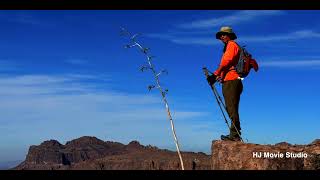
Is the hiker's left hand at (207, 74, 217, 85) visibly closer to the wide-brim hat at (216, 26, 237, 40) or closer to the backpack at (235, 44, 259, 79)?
the backpack at (235, 44, 259, 79)

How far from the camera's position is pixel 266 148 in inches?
550

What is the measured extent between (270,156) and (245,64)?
230 cm

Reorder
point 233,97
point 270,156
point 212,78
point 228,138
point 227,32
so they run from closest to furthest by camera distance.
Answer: point 227,32 < point 270,156 < point 233,97 < point 212,78 < point 228,138

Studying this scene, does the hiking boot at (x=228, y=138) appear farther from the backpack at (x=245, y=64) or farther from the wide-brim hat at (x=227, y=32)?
the wide-brim hat at (x=227, y=32)

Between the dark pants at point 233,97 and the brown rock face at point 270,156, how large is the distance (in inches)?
24.7

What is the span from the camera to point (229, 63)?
45.1ft

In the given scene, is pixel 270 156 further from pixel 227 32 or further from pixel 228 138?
pixel 227 32

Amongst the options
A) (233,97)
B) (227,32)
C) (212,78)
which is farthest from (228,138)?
(227,32)

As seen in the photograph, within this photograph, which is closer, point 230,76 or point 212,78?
point 230,76

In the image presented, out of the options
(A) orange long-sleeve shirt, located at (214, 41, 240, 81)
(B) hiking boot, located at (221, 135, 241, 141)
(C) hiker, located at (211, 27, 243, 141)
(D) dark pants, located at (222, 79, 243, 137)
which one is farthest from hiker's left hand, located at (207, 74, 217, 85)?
(B) hiking boot, located at (221, 135, 241, 141)

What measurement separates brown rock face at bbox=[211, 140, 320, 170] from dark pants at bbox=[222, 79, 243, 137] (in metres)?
0.63

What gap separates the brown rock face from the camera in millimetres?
13594
